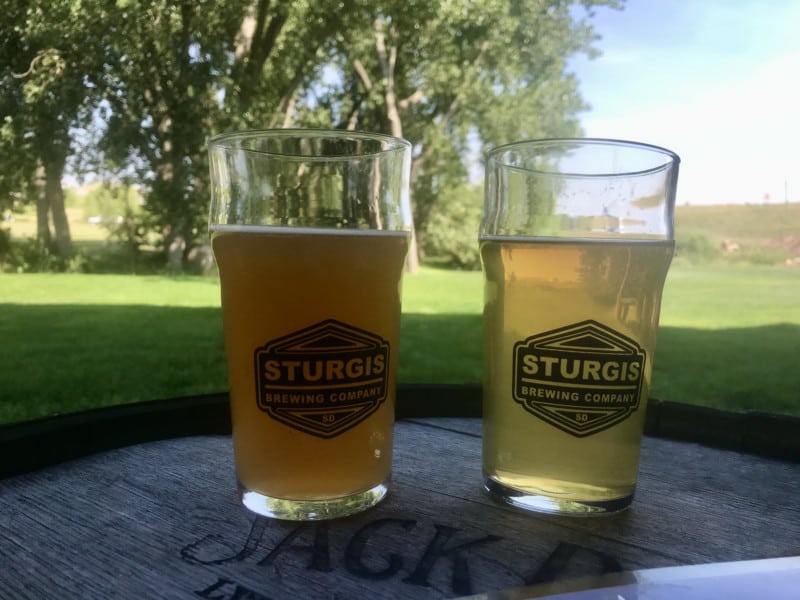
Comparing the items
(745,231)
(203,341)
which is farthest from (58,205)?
(745,231)

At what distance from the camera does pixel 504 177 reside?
75 cm

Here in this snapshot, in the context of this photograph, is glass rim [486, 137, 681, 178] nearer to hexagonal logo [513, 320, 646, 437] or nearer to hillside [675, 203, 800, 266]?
hexagonal logo [513, 320, 646, 437]

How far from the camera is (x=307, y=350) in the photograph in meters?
0.65

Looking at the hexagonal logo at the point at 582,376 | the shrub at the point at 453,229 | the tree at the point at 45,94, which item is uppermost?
the tree at the point at 45,94

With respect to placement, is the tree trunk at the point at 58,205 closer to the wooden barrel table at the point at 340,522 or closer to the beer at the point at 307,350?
the wooden barrel table at the point at 340,522

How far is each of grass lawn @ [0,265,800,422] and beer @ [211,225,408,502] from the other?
624 mm

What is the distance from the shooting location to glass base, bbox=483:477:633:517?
70 cm

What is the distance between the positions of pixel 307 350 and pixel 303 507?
176mm

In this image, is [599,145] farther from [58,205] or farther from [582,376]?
[58,205]

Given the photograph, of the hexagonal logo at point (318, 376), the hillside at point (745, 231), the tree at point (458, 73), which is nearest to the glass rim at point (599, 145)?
the hexagonal logo at point (318, 376)

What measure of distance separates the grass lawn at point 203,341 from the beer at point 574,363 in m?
0.67

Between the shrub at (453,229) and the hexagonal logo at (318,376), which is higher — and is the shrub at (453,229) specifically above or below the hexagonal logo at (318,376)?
above

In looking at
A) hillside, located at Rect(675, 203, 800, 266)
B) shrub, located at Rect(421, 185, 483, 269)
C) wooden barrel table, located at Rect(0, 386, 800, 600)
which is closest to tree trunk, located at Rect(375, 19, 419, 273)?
shrub, located at Rect(421, 185, 483, 269)

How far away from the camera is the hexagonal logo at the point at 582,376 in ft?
2.24
